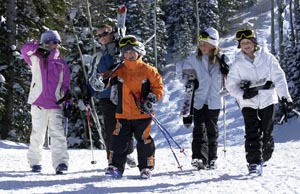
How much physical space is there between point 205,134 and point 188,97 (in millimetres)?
610

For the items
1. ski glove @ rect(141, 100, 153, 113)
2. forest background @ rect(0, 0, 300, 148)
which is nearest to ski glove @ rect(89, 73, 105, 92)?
forest background @ rect(0, 0, 300, 148)

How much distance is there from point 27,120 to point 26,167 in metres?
12.8

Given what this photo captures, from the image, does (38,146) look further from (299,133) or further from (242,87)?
(299,133)

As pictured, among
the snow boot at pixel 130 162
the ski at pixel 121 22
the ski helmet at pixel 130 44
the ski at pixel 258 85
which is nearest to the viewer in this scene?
the ski at pixel 258 85

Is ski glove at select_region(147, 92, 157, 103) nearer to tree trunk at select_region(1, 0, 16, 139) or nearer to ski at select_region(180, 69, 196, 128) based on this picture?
ski at select_region(180, 69, 196, 128)

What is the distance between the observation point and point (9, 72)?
17.1 metres

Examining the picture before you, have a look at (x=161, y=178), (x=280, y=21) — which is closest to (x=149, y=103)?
(x=161, y=178)

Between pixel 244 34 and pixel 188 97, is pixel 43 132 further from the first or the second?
pixel 244 34

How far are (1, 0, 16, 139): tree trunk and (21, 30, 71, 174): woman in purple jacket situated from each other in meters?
9.92

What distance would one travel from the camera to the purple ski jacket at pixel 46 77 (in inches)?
277

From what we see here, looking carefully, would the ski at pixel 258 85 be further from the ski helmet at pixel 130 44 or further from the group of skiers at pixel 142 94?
the ski helmet at pixel 130 44

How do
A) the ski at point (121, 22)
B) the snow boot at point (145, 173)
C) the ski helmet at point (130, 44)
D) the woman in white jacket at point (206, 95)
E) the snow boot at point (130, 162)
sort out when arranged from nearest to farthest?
the snow boot at point (145, 173), the ski helmet at point (130, 44), the woman in white jacket at point (206, 95), the snow boot at point (130, 162), the ski at point (121, 22)

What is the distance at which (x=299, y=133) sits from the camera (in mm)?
25969

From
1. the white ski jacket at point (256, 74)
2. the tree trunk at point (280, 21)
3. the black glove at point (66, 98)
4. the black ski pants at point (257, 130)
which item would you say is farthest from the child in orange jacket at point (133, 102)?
the tree trunk at point (280, 21)
